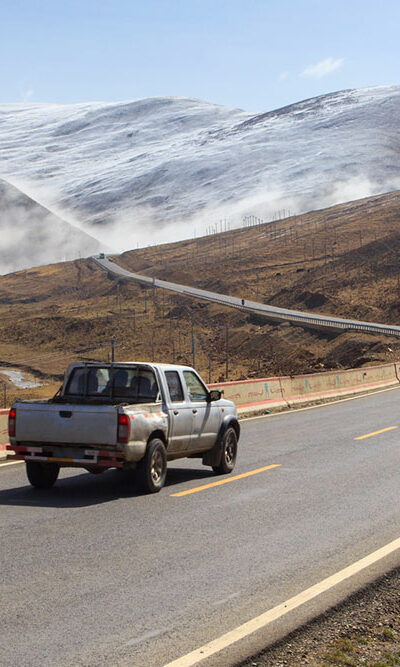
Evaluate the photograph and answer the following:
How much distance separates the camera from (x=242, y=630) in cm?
511

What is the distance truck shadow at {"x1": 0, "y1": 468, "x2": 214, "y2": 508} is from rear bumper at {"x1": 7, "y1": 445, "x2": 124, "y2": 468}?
0.48 metres

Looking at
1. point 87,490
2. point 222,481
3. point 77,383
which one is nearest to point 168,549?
point 87,490

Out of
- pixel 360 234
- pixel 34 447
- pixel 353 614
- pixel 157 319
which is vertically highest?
pixel 360 234

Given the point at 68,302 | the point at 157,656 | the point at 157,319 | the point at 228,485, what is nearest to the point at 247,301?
the point at 157,319

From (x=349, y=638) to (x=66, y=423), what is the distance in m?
5.71

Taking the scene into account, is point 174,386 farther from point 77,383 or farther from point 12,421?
point 12,421

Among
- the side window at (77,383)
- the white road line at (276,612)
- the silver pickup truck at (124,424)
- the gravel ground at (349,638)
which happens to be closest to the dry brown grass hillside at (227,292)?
the silver pickup truck at (124,424)

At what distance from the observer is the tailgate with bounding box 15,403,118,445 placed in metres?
9.82

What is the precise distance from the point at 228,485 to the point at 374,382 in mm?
25022

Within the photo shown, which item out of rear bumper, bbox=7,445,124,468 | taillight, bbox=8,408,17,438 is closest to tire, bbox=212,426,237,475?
rear bumper, bbox=7,445,124,468

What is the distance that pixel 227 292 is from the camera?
115 metres

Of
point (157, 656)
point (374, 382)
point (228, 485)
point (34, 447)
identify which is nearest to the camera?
point (157, 656)

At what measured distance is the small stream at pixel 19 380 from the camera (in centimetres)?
6671

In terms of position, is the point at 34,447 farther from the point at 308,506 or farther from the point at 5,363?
the point at 5,363
